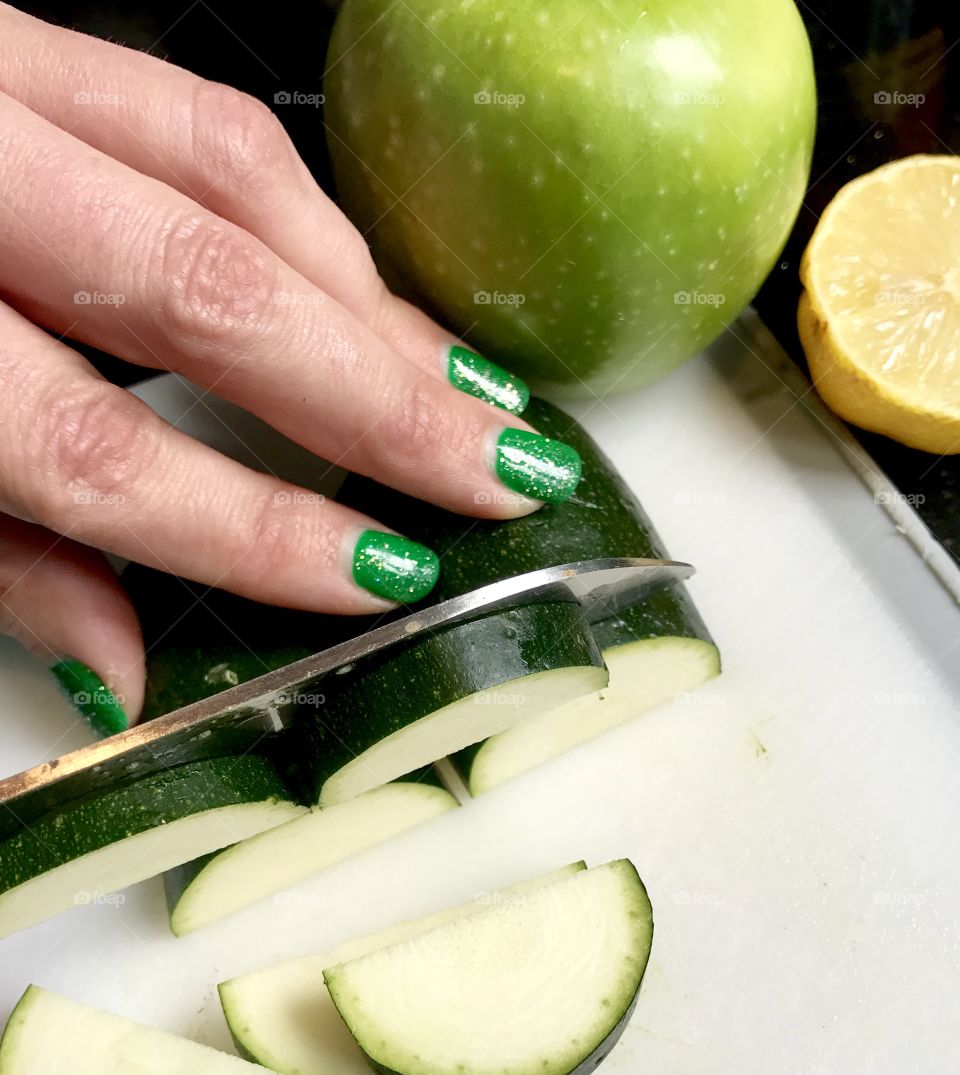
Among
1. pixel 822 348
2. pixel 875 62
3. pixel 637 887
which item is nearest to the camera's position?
pixel 637 887

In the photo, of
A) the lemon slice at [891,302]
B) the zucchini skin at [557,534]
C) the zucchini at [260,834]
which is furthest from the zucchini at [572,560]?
the lemon slice at [891,302]

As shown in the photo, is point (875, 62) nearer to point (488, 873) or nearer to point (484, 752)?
point (484, 752)

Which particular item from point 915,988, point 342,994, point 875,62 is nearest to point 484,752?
point 342,994

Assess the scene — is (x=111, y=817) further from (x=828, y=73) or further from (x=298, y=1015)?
(x=828, y=73)

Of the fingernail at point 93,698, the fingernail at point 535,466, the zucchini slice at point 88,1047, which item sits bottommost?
the zucchini slice at point 88,1047

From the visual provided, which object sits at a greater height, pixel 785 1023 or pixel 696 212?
pixel 696 212

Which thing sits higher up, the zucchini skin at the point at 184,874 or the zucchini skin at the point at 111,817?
the zucchini skin at the point at 111,817

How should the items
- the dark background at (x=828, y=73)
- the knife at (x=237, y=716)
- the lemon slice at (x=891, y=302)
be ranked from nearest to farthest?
the knife at (x=237, y=716) → the lemon slice at (x=891, y=302) → the dark background at (x=828, y=73)

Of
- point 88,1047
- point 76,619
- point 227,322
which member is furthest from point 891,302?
point 88,1047

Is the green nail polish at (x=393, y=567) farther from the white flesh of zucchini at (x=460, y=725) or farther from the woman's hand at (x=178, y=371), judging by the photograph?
the white flesh of zucchini at (x=460, y=725)
